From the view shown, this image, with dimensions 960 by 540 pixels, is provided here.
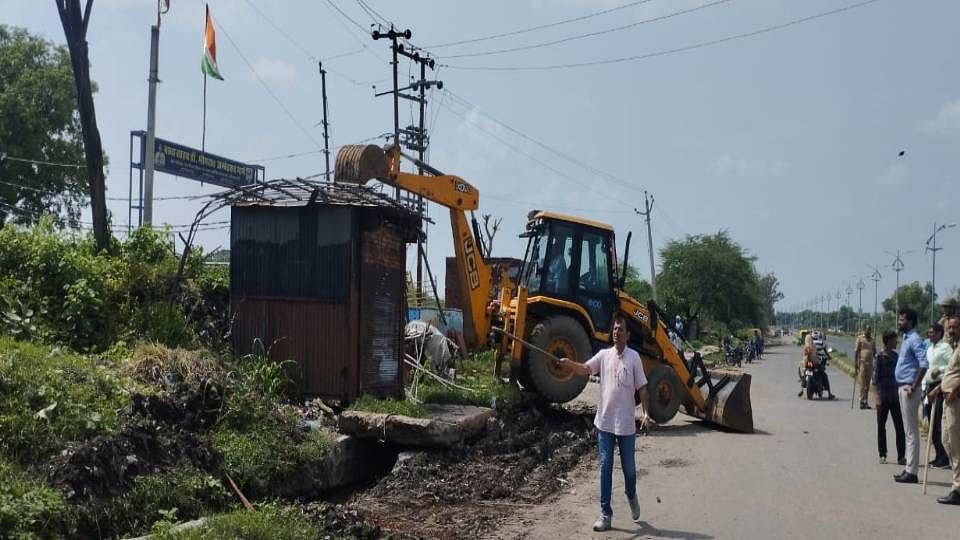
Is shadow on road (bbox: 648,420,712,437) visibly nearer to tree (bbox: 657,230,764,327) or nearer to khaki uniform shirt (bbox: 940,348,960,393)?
khaki uniform shirt (bbox: 940,348,960,393)

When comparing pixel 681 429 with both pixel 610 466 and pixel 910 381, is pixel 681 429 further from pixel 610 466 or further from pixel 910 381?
pixel 610 466

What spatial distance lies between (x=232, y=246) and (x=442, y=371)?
539 centimetres

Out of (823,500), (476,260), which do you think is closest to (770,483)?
(823,500)

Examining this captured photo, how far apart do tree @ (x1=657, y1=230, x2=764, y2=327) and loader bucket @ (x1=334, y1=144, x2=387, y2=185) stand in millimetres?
51827

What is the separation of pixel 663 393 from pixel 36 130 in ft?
99.2

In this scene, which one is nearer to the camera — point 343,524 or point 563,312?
point 343,524

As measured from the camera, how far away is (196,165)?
31281mm

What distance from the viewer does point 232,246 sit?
11.4m

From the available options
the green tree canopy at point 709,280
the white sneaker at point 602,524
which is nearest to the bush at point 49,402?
the white sneaker at point 602,524

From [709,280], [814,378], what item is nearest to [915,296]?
[709,280]

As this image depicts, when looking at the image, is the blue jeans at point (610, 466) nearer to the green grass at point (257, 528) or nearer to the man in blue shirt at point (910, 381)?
the green grass at point (257, 528)

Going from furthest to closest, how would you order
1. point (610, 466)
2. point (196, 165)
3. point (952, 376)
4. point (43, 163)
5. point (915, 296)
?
point (915, 296) < point (43, 163) < point (196, 165) < point (952, 376) < point (610, 466)

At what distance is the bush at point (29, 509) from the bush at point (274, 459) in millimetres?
1969

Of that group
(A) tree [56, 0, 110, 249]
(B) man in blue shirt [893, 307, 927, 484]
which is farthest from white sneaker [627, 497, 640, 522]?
(A) tree [56, 0, 110, 249]
